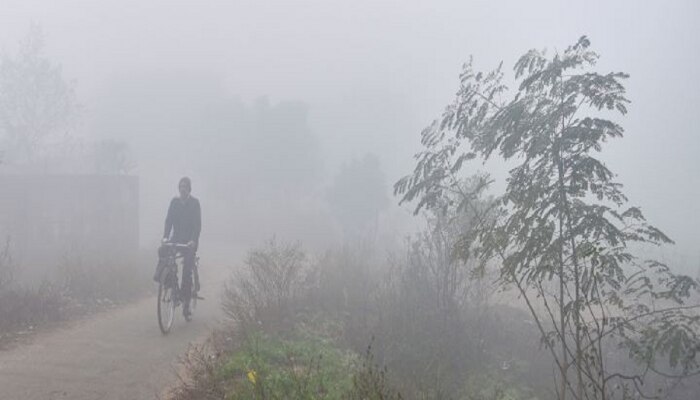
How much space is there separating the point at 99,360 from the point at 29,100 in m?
29.0

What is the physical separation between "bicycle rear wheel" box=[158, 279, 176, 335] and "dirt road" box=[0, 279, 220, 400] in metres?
0.14

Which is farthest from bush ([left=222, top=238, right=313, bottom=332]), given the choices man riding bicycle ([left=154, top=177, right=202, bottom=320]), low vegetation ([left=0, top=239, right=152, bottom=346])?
low vegetation ([left=0, top=239, right=152, bottom=346])

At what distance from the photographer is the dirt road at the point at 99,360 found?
534 cm

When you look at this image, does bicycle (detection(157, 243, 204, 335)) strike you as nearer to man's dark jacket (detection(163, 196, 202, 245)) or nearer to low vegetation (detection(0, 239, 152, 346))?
man's dark jacket (detection(163, 196, 202, 245))

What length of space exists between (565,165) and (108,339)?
6.16 meters

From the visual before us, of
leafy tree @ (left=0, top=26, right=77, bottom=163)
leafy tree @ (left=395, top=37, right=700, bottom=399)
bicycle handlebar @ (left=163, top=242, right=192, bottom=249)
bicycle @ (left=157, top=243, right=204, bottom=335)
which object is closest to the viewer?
leafy tree @ (left=395, top=37, right=700, bottom=399)

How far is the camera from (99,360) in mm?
6391

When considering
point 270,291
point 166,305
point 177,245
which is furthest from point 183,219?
point 270,291

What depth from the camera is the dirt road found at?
5.34 meters

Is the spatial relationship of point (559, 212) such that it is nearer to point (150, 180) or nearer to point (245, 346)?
point (245, 346)

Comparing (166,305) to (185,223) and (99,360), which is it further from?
(99,360)

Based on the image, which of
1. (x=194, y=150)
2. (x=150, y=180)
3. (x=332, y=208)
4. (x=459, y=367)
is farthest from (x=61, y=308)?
(x=150, y=180)

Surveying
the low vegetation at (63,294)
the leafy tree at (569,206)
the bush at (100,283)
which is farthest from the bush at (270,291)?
the leafy tree at (569,206)

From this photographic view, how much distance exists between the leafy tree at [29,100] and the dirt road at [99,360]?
85.3 feet
